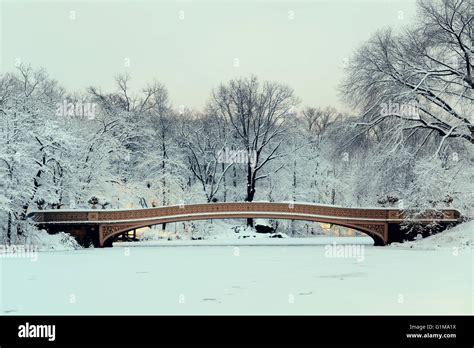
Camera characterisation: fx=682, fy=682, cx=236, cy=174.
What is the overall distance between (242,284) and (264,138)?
92.9 feet

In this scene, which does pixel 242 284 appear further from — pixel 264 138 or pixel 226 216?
pixel 264 138

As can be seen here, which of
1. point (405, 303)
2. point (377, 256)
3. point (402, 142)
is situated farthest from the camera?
point (402, 142)

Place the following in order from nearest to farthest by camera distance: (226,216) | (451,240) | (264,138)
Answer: (451,240)
(226,216)
(264,138)

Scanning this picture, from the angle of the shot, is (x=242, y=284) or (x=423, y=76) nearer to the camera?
(x=242, y=284)

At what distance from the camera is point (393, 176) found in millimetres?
28828

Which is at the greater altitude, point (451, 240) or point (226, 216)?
point (226, 216)

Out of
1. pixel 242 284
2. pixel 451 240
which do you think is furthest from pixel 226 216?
pixel 242 284

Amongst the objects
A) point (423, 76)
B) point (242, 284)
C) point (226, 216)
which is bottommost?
point (242, 284)

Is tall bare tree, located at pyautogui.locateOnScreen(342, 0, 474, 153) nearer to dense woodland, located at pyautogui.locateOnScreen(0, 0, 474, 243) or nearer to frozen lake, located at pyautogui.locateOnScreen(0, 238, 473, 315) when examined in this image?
dense woodland, located at pyautogui.locateOnScreen(0, 0, 474, 243)

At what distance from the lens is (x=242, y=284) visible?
53.3 feet
